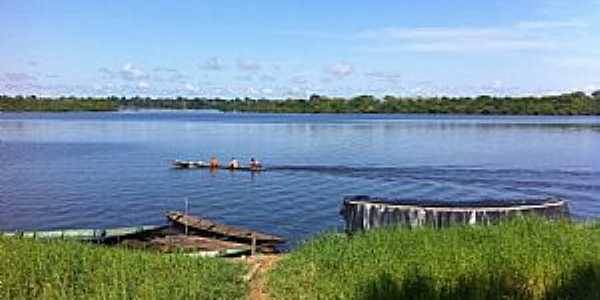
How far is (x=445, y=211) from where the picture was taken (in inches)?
930

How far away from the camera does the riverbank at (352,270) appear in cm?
1249

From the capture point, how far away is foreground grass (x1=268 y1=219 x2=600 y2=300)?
1247 centimetres

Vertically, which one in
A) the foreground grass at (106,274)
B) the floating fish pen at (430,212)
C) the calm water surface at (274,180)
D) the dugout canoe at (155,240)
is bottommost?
the calm water surface at (274,180)

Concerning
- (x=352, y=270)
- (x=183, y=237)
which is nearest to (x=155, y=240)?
(x=183, y=237)

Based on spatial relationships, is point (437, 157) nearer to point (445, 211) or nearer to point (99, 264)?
point (445, 211)

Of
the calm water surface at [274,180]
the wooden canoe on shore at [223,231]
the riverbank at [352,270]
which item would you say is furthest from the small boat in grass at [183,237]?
the riverbank at [352,270]

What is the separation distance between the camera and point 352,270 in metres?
14.2

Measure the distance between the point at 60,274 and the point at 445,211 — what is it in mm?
13440

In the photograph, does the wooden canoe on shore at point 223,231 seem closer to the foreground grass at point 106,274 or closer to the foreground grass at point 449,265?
the foreground grass at point 449,265

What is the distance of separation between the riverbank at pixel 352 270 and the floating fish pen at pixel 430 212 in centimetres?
618

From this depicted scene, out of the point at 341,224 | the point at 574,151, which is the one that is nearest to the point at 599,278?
the point at 341,224

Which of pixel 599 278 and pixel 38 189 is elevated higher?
pixel 599 278

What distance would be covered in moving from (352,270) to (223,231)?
17119 millimetres

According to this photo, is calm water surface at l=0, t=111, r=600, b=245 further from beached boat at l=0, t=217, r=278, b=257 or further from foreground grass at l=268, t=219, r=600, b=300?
foreground grass at l=268, t=219, r=600, b=300
